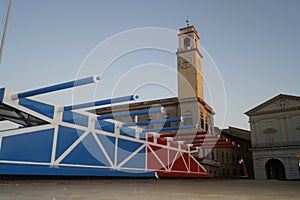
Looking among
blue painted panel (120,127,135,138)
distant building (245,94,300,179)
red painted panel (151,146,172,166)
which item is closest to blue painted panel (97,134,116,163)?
blue painted panel (120,127,135,138)

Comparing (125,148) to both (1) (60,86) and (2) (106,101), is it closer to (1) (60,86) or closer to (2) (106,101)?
(2) (106,101)

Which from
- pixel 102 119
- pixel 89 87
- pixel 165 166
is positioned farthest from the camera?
pixel 165 166

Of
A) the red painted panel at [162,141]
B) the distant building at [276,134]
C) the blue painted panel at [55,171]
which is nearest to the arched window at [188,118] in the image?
the red painted panel at [162,141]

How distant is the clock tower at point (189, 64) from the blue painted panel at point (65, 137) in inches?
956

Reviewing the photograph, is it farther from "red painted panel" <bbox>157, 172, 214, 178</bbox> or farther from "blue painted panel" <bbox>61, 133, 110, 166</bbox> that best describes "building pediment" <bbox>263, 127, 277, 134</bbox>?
"blue painted panel" <bbox>61, 133, 110, 166</bbox>

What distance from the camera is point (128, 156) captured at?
13.1 metres

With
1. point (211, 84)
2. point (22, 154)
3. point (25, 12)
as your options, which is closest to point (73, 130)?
point (22, 154)

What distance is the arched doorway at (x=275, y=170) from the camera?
41.7 m

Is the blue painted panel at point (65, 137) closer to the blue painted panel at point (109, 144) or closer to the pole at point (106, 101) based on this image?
the pole at point (106, 101)

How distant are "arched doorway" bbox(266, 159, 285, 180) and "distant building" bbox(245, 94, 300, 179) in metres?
0.40

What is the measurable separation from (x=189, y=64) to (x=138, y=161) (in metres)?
24.6

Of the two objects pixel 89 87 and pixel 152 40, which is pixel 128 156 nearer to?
pixel 89 87

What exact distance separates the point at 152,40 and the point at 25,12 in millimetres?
5141

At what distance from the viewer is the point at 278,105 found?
3931cm
